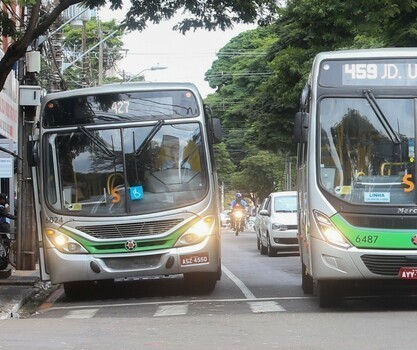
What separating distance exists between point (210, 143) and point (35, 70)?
605cm

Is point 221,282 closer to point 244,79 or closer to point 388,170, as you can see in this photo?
point 388,170

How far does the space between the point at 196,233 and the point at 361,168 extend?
3.12 metres

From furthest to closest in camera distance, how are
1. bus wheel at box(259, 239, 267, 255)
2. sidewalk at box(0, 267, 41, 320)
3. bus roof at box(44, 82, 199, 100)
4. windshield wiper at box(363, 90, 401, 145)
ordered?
bus wheel at box(259, 239, 267, 255) < bus roof at box(44, 82, 199, 100) < sidewalk at box(0, 267, 41, 320) < windshield wiper at box(363, 90, 401, 145)

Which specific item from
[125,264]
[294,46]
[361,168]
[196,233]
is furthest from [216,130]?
[294,46]

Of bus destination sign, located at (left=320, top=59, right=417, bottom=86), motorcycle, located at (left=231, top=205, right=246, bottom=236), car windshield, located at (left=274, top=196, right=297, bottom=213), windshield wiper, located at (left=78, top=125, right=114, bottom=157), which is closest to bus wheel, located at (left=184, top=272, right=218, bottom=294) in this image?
windshield wiper, located at (left=78, top=125, right=114, bottom=157)

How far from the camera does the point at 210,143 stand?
1384 centimetres

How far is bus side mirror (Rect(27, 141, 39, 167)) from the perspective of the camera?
13516 mm

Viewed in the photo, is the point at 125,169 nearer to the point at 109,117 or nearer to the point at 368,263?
the point at 109,117

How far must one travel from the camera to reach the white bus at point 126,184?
43.0ft

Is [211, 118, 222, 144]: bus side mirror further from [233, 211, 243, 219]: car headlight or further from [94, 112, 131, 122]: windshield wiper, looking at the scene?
[233, 211, 243, 219]: car headlight

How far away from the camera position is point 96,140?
529 inches

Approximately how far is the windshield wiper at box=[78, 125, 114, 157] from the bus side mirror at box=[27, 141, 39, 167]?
72cm

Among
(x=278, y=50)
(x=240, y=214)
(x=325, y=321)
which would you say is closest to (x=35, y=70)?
(x=325, y=321)

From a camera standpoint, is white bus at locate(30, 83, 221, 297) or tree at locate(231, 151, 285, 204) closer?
white bus at locate(30, 83, 221, 297)
